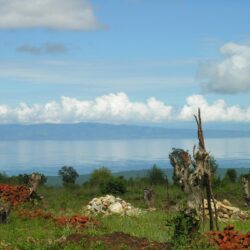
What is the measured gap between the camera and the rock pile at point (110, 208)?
36266 mm

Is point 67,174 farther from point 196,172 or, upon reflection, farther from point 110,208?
point 196,172

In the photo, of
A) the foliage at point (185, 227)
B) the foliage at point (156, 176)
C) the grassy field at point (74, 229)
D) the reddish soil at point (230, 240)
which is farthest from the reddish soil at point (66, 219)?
the foliage at point (156, 176)

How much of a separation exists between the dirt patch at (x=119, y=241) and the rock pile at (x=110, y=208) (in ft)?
46.3

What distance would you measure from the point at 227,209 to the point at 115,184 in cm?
1573

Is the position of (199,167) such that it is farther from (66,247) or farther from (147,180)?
(147,180)

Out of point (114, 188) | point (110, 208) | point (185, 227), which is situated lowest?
point (110, 208)

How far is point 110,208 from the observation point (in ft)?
123

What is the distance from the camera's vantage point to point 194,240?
66.0 ft

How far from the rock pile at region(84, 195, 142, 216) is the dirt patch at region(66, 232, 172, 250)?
1411 cm

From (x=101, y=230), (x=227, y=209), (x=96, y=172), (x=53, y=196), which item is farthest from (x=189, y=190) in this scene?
(x=96, y=172)

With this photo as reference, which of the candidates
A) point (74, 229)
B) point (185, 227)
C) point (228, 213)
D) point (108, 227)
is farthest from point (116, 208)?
point (185, 227)

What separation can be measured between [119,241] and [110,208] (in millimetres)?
17523

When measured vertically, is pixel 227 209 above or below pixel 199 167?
below

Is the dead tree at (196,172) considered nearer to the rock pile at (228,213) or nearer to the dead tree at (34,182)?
the rock pile at (228,213)
